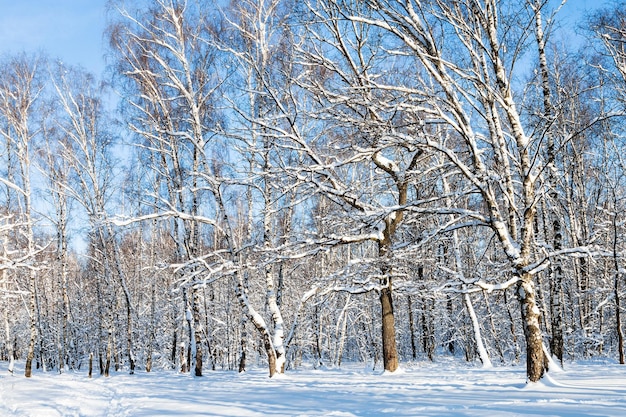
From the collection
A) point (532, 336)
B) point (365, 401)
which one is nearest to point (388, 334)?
point (532, 336)

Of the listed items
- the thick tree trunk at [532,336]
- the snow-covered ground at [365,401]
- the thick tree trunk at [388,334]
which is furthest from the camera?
the thick tree trunk at [388,334]

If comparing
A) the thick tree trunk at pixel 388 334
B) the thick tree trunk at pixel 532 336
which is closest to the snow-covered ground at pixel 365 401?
the thick tree trunk at pixel 532 336

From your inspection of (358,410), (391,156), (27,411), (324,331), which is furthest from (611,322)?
(27,411)

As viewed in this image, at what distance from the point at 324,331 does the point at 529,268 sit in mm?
23354

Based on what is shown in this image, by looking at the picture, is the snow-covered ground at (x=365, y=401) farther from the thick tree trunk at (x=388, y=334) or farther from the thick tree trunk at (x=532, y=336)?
the thick tree trunk at (x=388, y=334)

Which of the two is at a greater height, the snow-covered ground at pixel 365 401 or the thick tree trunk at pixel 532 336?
the thick tree trunk at pixel 532 336

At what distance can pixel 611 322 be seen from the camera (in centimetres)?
2061

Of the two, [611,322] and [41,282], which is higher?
[41,282]

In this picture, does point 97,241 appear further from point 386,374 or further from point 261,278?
point 386,374

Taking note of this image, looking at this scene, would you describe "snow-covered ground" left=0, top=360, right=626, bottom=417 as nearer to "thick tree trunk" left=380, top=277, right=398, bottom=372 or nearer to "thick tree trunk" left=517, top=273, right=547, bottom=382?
"thick tree trunk" left=517, top=273, right=547, bottom=382

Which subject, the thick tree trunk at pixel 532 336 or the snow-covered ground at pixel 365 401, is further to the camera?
the thick tree trunk at pixel 532 336

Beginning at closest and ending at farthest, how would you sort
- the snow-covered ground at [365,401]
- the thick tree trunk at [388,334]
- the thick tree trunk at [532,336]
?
the snow-covered ground at [365,401]
the thick tree trunk at [532,336]
the thick tree trunk at [388,334]

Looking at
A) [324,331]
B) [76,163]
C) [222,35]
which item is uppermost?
[222,35]

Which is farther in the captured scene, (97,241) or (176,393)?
(97,241)
